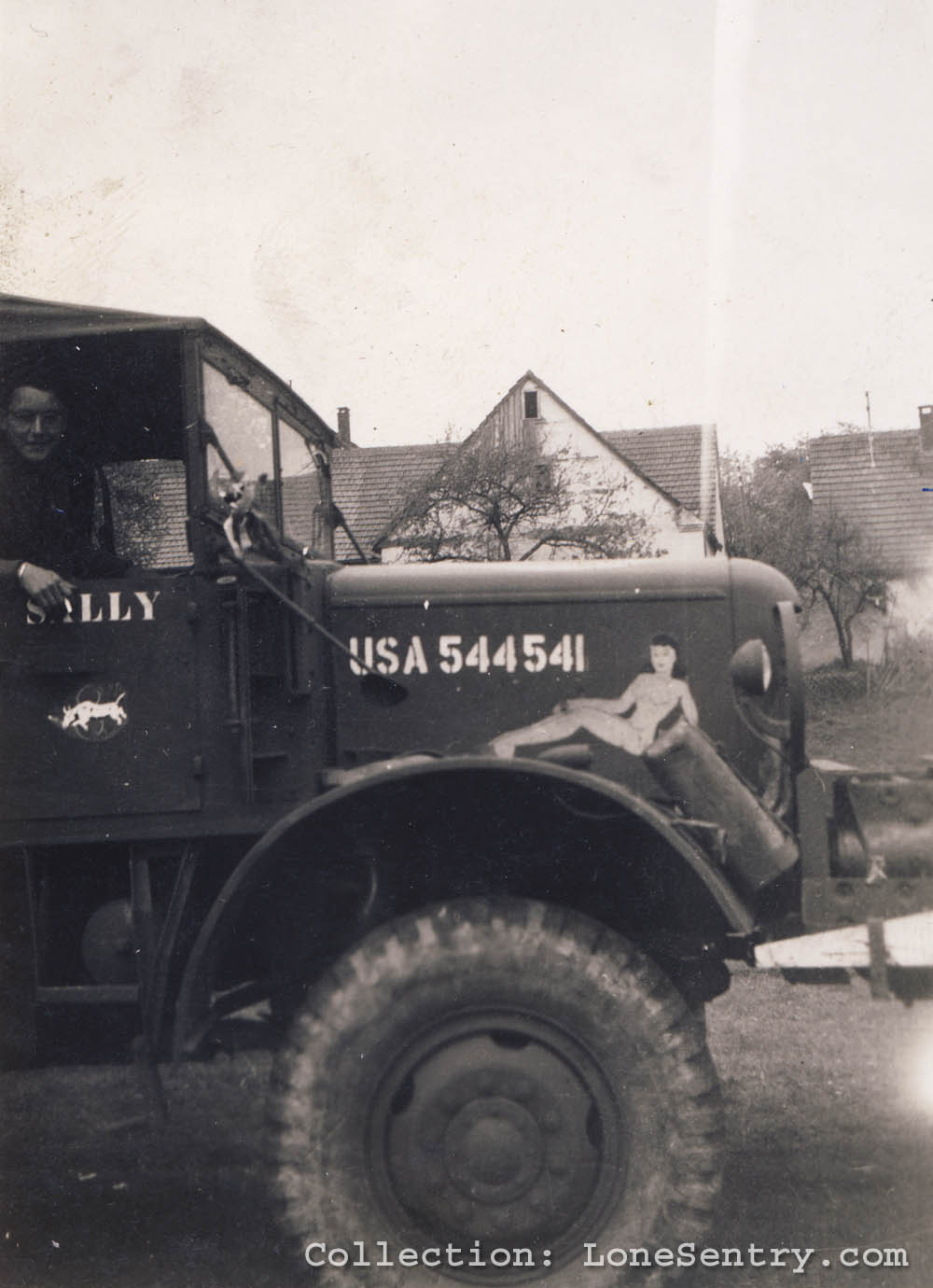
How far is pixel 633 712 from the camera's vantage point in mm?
3592

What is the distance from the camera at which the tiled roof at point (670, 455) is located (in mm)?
25312

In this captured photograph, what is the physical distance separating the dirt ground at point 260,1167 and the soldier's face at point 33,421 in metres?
2.19

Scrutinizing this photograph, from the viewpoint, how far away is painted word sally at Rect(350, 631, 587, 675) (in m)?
3.61

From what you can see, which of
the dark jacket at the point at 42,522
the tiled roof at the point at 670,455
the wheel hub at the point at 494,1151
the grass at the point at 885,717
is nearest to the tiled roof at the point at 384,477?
the tiled roof at the point at 670,455

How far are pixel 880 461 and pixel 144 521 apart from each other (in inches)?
626

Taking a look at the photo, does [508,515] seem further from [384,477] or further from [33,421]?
[33,421]

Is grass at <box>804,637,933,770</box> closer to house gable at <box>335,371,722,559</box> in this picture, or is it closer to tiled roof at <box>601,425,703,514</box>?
house gable at <box>335,371,722,559</box>

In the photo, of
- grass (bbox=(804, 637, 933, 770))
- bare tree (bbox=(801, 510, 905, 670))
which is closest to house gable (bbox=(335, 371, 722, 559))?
bare tree (bbox=(801, 510, 905, 670))

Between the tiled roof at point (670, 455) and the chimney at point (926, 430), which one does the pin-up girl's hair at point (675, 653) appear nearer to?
the chimney at point (926, 430)

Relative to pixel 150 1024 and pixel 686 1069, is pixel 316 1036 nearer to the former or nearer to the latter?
pixel 150 1024

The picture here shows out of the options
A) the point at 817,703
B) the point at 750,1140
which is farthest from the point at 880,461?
the point at 750,1140

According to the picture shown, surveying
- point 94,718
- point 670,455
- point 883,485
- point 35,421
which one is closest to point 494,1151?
point 94,718

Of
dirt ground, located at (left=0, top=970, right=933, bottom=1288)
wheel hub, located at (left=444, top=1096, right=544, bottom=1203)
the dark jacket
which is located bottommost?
dirt ground, located at (left=0, top=970, right=933, bottom=1288)

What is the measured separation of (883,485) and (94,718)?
15.9m
